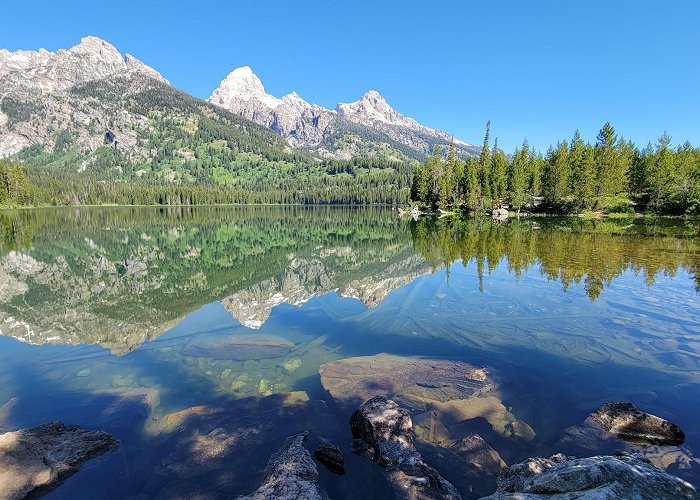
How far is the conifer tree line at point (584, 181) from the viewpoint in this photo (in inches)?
3430

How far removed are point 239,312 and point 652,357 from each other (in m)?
19.9

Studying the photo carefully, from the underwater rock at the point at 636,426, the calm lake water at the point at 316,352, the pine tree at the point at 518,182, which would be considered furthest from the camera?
the pine tree at the point at 518,182

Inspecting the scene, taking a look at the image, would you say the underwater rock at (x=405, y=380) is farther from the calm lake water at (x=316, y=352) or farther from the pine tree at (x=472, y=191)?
the pine tree at (x=472, y=191)

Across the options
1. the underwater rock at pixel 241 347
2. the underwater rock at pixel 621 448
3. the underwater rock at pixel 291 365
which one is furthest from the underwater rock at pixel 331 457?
the underwater rock at pixel 241 347

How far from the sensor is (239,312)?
73.7ft

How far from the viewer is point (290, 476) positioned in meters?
7.82

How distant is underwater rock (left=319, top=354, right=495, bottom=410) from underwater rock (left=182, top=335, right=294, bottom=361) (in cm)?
313

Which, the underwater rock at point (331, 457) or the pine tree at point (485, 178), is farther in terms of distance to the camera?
the pine tree at point (485, 178)

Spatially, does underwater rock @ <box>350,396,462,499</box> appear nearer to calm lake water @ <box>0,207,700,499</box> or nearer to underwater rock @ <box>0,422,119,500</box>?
calm lake water @ <box>0,207,700,499</box>

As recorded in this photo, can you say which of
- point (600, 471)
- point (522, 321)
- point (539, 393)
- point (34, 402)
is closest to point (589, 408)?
point (539, 393)

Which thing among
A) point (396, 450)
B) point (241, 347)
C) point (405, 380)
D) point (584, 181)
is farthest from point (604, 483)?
point (584, 181)

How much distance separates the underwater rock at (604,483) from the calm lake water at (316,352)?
7.70 ft

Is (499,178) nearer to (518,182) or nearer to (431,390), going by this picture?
(518,182)

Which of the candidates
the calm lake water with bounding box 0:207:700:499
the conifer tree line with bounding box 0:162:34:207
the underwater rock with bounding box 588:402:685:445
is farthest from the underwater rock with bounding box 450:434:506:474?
the conifer tree line with bounding box 0:162:34:207
